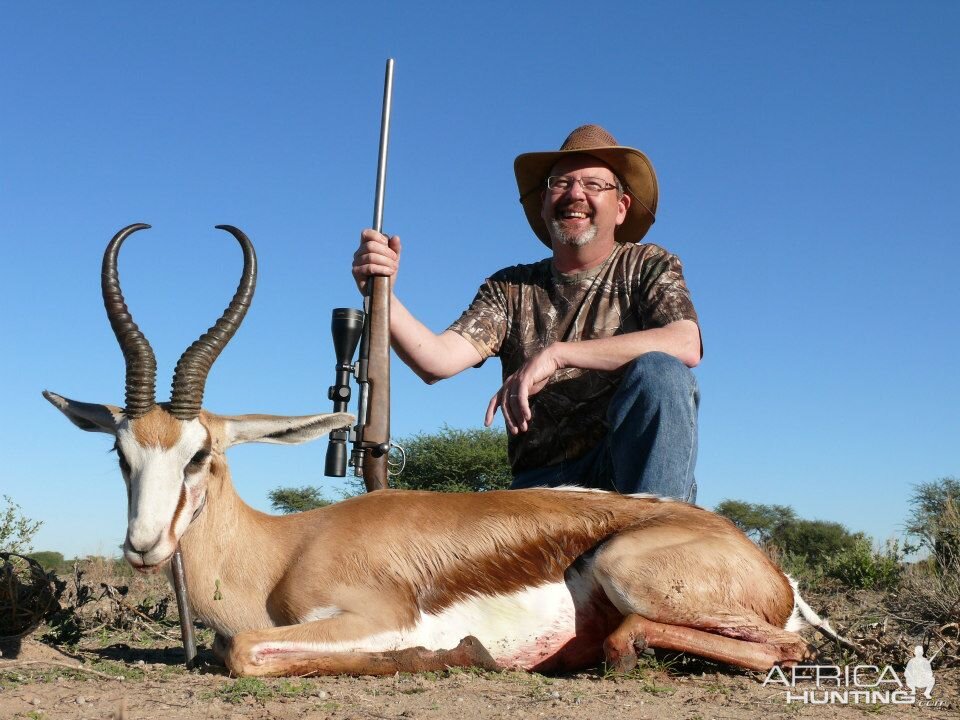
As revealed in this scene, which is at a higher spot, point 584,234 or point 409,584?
point 584,234

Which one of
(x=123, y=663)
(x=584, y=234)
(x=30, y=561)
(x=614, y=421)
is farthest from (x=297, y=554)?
(x=584, y=234)

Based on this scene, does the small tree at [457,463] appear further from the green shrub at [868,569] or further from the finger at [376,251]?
the finger at [376,251]

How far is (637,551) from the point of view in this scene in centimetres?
465

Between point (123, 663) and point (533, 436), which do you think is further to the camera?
point (533, 436)

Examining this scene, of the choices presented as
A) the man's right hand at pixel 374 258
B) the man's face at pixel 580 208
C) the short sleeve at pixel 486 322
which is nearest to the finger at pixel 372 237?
the man's right hand at pixel 374 258

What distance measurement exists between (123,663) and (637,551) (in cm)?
281

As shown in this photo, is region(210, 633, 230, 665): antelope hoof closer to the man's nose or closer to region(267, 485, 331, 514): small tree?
the man's nose

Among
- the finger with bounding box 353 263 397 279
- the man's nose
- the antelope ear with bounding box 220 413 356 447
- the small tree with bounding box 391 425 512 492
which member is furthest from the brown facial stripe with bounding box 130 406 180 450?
the small tree with bounding box 391 425 512 492

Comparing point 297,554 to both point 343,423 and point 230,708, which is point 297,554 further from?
point 230,708

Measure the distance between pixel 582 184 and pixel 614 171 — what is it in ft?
1.33

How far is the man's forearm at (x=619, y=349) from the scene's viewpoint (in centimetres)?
593

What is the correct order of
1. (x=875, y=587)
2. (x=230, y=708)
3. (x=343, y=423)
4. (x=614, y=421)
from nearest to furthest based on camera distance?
(x=230, y=708) < (x=343, y=423) < (x=614, y=421) < (x=875, y=587)

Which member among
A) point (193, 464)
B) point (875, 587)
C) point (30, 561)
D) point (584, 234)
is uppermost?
point (584, 234)

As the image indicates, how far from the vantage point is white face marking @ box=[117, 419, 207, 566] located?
4469mm
